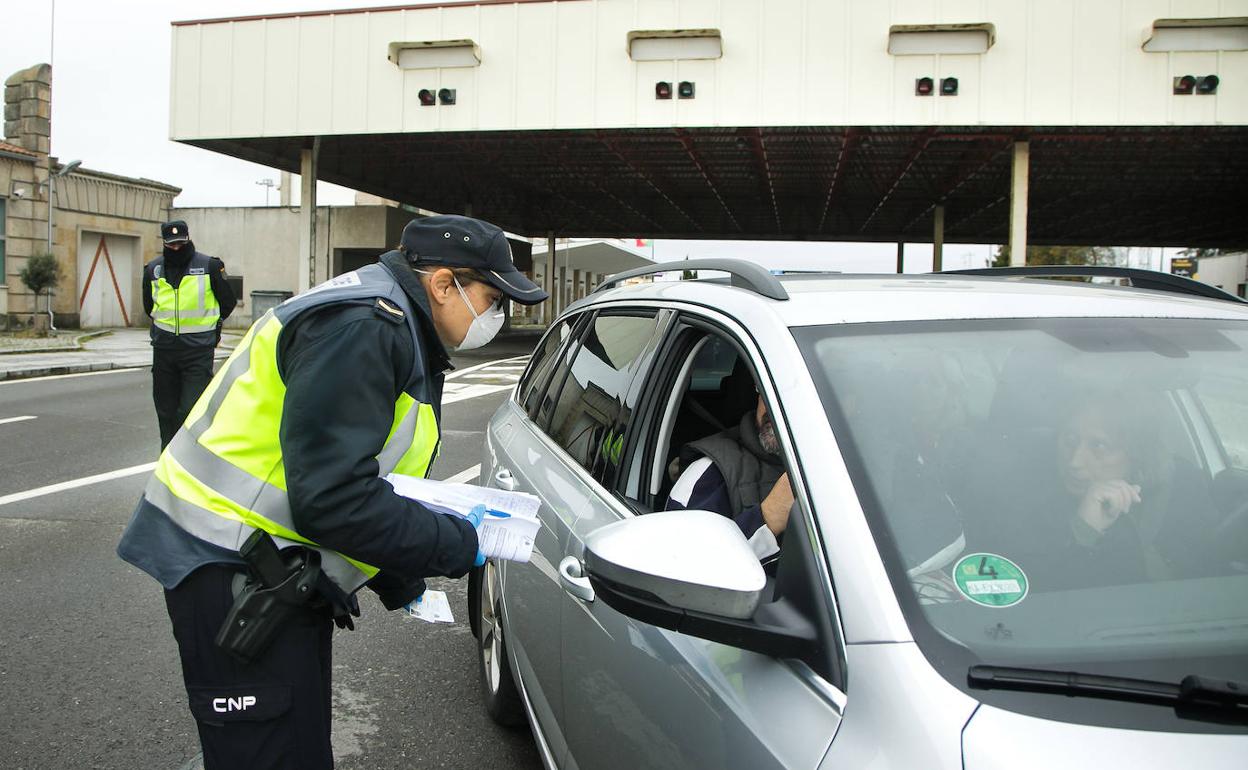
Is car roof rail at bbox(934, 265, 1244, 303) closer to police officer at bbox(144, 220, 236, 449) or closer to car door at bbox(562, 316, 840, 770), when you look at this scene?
car door at bbox(562, 316, 840, 770)

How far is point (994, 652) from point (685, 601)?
469 mm

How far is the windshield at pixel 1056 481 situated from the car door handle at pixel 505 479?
161 centimetres

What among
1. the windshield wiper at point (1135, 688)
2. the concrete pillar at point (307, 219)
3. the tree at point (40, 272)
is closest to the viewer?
the windshield wiper at point (1135, 688)

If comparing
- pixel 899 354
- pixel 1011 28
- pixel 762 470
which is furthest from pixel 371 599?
pixel 1011 28

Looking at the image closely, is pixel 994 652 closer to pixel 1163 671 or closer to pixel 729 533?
pixel 1163 671

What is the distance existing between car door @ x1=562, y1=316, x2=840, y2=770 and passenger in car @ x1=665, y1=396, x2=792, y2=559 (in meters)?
0.21

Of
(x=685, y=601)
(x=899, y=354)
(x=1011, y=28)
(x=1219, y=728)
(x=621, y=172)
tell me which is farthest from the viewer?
(x=621, y=172)

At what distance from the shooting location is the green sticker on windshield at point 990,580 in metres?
1.54

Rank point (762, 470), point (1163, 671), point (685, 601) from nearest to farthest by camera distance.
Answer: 1. point (1163, 671)
2. point (685, 601)
3. point (762, 470)

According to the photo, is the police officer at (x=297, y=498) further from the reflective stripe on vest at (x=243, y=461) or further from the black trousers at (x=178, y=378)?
the black trousers at (x=178, y=378)

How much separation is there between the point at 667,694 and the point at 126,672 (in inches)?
123

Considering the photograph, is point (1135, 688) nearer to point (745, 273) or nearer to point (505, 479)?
point (745, 273)

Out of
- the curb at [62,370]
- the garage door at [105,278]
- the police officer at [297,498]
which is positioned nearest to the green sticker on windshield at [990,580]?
the police officer at [297,498]

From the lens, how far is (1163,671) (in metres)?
1.41
